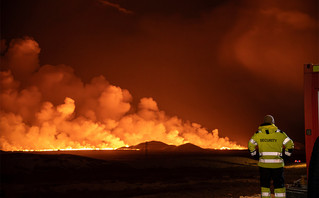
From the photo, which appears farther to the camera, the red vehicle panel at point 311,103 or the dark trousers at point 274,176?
the dark trousers at point 274,176

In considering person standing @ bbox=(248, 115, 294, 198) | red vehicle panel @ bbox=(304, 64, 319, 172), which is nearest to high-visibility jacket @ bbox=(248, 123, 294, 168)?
person standing @ bbox=(248, 115, 294, 198)

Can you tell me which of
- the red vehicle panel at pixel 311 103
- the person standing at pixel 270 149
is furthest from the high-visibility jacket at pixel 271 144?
the red vehicle panel at pixel 311 103

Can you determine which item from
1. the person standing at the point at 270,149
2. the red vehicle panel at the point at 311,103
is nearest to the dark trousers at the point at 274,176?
the person standing at the point at 270,149

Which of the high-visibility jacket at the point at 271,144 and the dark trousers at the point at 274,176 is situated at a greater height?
the high-visibility jacket at the point at 271,144

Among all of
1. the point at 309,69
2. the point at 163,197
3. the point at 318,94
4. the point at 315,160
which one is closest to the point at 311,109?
A: the point at 318,94

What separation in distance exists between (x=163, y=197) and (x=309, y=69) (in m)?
9.24

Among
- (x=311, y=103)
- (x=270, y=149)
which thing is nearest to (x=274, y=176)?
(x=270, y=149)

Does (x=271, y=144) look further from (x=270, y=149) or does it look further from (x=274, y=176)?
(x=274, y=176)

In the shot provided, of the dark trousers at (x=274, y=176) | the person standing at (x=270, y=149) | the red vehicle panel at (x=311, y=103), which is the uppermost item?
the red vehicle panel at (x=311, y=103)

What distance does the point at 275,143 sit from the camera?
7074mm

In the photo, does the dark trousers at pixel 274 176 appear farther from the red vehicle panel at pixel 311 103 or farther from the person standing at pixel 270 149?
the red vehicle panel at pixel 311 103

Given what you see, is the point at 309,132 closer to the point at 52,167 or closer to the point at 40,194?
the point at 40,194

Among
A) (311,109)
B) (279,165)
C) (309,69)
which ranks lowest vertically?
(279,165)

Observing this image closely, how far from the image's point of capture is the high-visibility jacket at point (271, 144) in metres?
7.07
